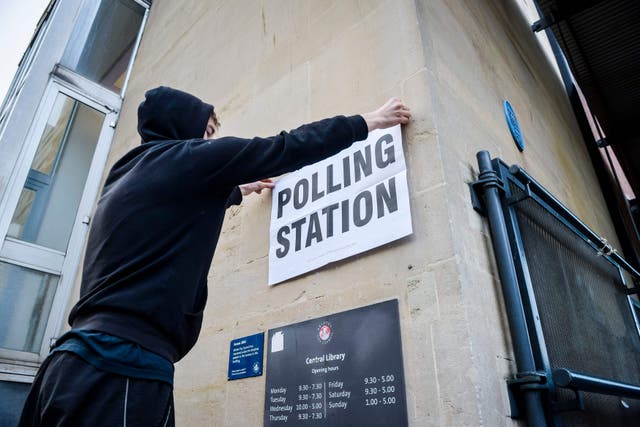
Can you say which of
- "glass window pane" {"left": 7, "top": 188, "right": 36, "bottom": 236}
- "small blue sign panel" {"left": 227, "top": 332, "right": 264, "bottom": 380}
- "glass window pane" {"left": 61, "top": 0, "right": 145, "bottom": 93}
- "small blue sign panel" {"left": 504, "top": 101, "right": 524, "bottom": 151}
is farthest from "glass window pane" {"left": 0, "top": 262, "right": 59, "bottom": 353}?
"small blue sign panel" {"left": 504, "top": 101, "right": 524, "bottom": 151}

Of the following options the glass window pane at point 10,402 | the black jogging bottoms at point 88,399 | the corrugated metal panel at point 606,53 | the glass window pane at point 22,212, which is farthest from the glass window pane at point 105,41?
the corrugated metal panel at point 606,53

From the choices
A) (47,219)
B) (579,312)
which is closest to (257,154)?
(579,312)

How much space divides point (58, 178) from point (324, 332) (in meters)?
3.36

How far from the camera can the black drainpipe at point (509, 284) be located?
1.29 metres

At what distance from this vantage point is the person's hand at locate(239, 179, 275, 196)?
2.09m

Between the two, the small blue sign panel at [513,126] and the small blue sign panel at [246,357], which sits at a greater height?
the small blue sign panel at [513,126]

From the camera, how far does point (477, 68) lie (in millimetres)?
2320

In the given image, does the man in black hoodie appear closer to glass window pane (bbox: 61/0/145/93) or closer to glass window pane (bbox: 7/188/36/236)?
glass window pane (bbox: 7/188/36/236)

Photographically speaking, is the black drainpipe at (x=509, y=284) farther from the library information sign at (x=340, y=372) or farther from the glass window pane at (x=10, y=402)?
the glass window pane at (x=10, y=402)

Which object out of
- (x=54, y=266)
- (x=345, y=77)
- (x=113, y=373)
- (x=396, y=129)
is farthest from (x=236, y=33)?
(x=113, y=373)

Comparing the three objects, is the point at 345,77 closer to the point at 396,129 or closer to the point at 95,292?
the point at 396,129

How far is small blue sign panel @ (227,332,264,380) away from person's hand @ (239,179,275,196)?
0.66 metres

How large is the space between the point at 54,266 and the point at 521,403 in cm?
363

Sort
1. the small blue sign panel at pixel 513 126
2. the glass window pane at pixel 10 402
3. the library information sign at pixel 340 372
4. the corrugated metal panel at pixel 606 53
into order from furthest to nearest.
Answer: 1. the corrugated metal panel at pixel 606 53
2. the glass window pane at pixel 10 402
3. the small blue sign panel at pixel 513 126
4. the library information sign at pixel 340 372
